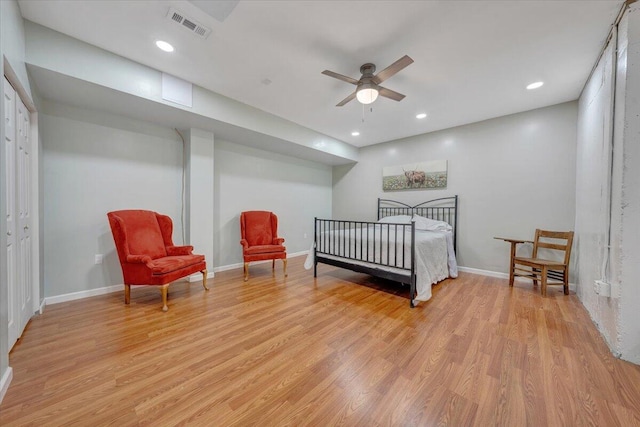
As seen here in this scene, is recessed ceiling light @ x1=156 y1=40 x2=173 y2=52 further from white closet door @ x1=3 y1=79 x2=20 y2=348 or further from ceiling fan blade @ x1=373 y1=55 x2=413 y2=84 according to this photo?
ceiling fan blade @ x1=373 y1=55 x2=413 y2=84

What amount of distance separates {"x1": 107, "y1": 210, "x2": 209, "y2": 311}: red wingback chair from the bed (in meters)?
1.82

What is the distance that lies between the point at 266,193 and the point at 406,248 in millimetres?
2959

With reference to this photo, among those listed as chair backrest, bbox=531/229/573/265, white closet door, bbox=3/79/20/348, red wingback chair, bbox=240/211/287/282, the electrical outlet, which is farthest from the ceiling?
the electrical outlet

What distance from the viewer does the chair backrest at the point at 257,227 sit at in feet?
13.0

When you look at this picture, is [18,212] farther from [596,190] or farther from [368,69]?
[596,190]

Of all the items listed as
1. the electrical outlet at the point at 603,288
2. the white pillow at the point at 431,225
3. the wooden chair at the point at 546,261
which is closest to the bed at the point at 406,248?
the white pillow at the point at 431,225

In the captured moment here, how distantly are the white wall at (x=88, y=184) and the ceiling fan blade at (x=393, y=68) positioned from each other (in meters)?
3.09

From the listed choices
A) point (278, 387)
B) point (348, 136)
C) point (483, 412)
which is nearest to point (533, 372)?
point (483, 412)

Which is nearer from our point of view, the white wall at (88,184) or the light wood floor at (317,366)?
the light wood floor at (317,366)

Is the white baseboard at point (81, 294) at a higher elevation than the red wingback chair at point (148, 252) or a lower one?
lower

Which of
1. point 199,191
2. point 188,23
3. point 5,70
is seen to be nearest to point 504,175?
point 188,23

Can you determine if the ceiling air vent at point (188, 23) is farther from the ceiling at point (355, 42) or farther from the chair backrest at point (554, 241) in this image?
the chair backrest at point (554, 241)

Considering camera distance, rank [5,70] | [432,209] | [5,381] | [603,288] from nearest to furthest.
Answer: [5,381]
[5,70]
[603,288]
[432,209]

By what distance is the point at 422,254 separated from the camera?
2.84 m
